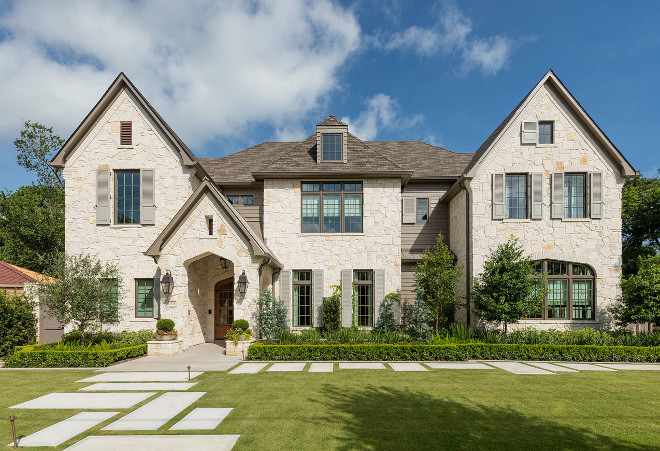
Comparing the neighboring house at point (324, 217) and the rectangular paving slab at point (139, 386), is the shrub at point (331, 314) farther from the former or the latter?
the rectangular paving slab at point (139, 386)

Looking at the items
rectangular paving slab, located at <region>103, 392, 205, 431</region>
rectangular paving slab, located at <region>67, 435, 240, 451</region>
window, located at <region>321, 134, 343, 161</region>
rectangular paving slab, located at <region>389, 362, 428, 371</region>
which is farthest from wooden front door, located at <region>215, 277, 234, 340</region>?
rectangular paving slab, located at <region>67, 435, 240, 451</region>

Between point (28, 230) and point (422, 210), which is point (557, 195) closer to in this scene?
point (422, 210)

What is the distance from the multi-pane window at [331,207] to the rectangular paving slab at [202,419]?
10787mm

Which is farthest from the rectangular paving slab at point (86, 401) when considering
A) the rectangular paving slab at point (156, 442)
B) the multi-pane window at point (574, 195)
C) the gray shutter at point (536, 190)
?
the multi-pane window at point (574, 195)

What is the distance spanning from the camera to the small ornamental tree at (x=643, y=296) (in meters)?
13.3

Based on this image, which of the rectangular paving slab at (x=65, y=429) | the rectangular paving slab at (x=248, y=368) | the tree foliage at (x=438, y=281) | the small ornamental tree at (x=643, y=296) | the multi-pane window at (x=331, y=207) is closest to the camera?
the rectangular paving slab at (x=65, y=429)

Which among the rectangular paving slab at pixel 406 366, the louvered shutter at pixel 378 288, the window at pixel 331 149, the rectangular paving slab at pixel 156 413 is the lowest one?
the rectangular paving slab at pixel 406 366

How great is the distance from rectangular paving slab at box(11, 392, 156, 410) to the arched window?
1532 centimetres

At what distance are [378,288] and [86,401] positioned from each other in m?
11.8

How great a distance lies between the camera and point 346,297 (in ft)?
55.2

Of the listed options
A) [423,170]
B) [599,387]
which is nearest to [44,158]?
[423,170]

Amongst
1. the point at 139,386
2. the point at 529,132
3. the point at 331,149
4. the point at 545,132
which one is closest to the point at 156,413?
the point at 139,386

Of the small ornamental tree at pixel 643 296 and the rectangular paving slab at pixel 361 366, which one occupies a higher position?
the small ornamental tree at pixel 643 296

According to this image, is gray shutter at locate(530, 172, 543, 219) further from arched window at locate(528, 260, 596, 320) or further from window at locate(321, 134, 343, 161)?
window at locate(321, 134, 343, 161)
